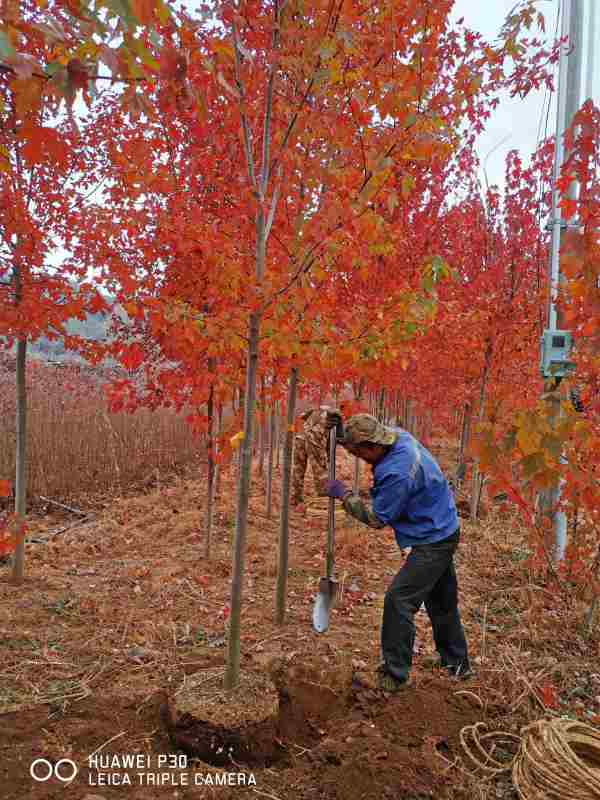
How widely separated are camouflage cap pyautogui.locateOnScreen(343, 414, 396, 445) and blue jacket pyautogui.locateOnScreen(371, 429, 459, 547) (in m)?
0.14

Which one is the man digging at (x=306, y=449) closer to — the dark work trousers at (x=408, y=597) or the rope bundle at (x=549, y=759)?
the dark work trousers at (x=408, y=597)

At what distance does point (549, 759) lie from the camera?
2.65 meters

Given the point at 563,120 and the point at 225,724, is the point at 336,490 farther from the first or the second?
the point at 563,120

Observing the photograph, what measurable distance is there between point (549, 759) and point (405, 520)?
1.46 metres

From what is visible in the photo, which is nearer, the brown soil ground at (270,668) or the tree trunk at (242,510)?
the brown soil ground at (270,668)

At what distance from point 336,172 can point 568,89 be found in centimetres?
367

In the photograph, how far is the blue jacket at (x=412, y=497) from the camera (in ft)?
11.6

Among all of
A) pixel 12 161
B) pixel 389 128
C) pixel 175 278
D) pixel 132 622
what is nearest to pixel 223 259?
pixel 389 128

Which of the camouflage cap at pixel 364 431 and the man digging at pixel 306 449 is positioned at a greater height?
the camouflage cap at pixel 364 431

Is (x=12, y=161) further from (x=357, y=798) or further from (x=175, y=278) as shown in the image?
(x=357, y=798)

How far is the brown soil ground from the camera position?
269cm
